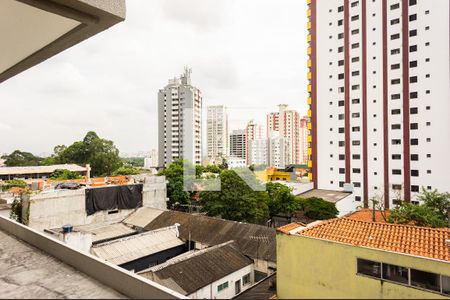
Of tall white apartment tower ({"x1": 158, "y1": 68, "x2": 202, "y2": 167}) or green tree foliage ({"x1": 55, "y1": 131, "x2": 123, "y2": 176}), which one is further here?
tall white apartment tower ({"x1": 158, "y1": 68, "x2": 202, "y2": 167})

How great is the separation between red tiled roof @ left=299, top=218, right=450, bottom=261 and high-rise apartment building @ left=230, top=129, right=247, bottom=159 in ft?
150

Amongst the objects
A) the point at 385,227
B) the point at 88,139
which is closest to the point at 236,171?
the point at 385,227

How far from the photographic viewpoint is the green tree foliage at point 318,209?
503 inches

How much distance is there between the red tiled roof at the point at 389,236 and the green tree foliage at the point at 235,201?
260 inches

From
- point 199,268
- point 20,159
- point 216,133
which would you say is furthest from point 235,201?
point 216,133

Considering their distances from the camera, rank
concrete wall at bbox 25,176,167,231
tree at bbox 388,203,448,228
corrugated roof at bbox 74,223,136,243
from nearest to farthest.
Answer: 1. concrete wall at bbox 25,176,167,231
2. corrugated roof at bbox 74,223,136,243
3. tree at bbox 388,203,448,228

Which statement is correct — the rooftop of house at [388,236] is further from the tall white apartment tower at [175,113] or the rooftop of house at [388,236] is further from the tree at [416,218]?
the tall white apartment tower at [175,113]

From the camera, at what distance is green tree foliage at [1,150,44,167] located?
30562 mm

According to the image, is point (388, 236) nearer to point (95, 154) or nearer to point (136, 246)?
point (136, 246)

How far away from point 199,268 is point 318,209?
845 cm

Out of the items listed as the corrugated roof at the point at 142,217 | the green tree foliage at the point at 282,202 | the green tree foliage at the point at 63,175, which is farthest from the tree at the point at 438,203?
the green tree foliage at the point at 63,175

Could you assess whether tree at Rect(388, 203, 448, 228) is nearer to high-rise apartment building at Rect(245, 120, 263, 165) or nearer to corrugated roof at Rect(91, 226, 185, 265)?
corrugated roof at Rect(91, 226, 185, 265)

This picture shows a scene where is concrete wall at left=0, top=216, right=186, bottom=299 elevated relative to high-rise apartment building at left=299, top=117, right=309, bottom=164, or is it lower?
lower

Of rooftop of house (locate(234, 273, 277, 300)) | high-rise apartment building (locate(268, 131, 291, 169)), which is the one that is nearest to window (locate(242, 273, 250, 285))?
rooftop of house (locate(234, 273, 277, 300))
